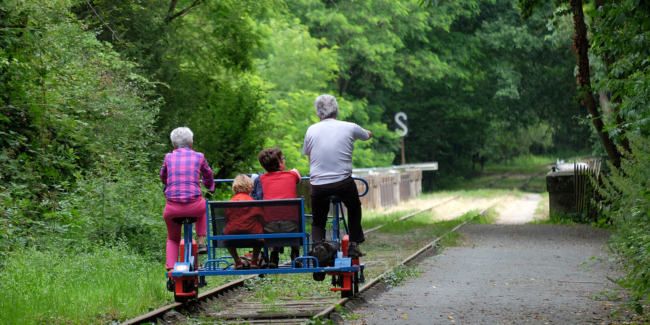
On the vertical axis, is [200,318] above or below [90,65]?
below

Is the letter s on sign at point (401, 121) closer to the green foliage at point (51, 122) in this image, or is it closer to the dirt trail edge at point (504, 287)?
the dirt trail edge at point (504, 287)

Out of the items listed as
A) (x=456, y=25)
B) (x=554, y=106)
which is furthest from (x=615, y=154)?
(x=456, y=25)

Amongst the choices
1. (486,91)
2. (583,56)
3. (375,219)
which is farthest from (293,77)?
(583,56)

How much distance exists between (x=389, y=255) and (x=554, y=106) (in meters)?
31.6

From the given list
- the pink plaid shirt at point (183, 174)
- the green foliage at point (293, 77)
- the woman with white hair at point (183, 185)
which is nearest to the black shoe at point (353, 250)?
the woman with white hair at point (183, 185)

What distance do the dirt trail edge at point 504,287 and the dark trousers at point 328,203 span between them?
946 mm

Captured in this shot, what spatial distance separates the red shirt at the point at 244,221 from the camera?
27.0 feet

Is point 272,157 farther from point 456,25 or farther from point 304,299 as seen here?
point 456,25

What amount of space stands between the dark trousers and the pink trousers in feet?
3.98

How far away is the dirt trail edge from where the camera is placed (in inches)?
329

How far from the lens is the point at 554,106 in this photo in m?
43.7

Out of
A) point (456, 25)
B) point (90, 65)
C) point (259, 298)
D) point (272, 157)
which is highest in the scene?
point (456, 25)

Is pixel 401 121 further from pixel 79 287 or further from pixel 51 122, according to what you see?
pixel 79 287

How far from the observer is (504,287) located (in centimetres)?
1088
